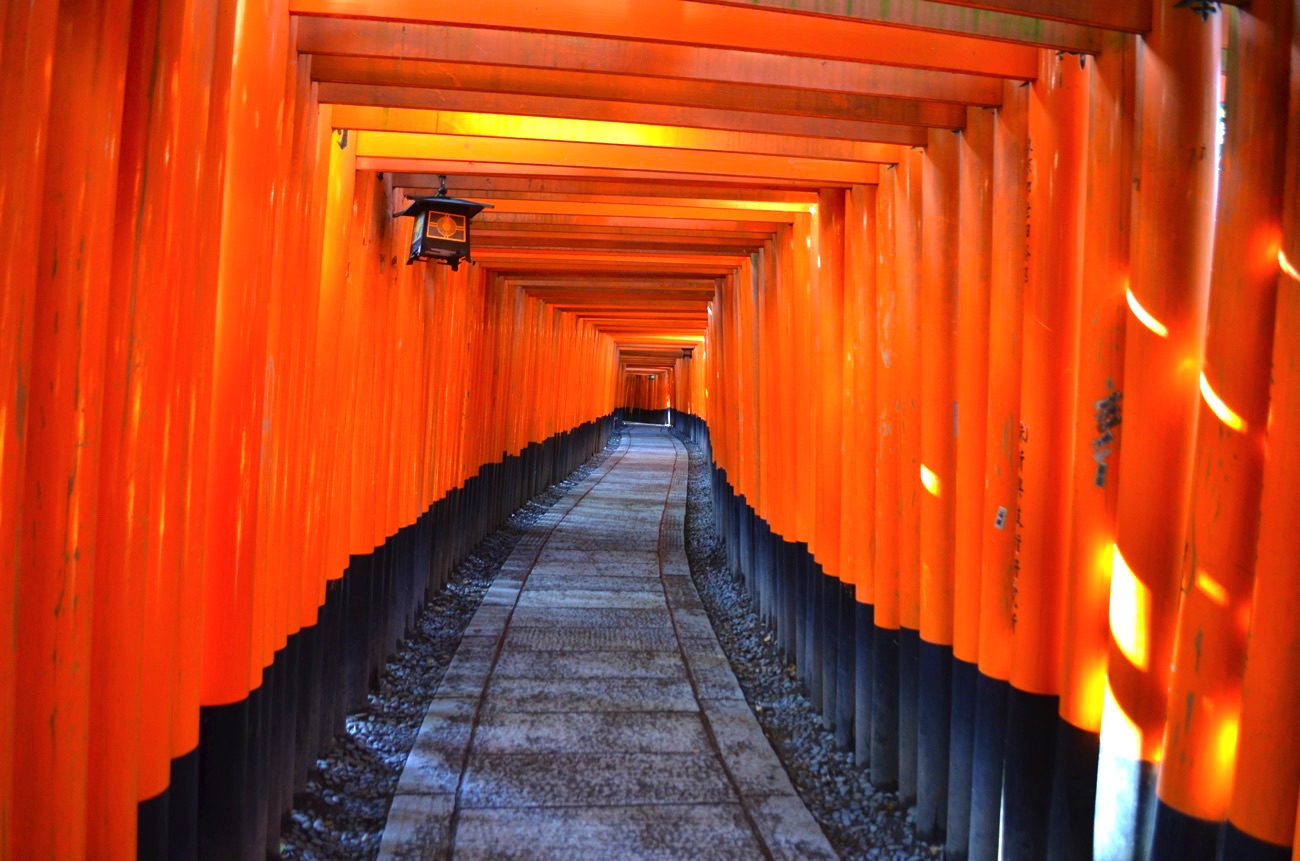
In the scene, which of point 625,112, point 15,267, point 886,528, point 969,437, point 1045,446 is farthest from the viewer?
point 886,528

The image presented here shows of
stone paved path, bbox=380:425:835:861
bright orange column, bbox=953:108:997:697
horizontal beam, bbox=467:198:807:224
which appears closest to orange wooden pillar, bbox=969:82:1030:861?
bright orange column, bbox=953:108:997:697

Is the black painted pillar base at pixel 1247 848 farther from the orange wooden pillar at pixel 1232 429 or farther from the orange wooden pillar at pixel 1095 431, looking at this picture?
the orange wooden pillar at pixel 1095 431

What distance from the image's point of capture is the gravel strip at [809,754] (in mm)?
4000

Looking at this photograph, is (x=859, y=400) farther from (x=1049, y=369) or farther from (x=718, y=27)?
(x=718, y=27)

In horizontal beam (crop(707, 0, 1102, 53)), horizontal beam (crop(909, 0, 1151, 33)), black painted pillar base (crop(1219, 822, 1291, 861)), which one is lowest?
black painted pillar base (crop(1219, 822, 1291, 861))

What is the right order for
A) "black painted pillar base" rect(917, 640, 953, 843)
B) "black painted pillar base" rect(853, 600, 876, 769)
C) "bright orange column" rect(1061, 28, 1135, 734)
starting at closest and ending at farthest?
"bright orange column" rect(1061, 28, 1135, 734)
"black painted pillar base" rect(917, 640, 953, 843)
"black painted pillar base" rect(853, 600, 876, 769)

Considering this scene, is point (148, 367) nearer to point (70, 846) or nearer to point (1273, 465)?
point (70, 846)

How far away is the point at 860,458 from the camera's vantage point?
4.73 metres

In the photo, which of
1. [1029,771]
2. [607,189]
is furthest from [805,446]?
[1029,771]

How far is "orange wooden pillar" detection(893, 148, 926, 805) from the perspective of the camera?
13.4ft

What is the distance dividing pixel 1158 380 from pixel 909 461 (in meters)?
1.79

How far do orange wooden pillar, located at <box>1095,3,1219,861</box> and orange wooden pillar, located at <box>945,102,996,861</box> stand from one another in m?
0.94

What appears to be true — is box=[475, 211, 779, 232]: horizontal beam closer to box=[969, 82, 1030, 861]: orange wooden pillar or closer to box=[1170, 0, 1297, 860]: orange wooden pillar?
box=[969, 82, 1030, 861]: orange wooden pillar

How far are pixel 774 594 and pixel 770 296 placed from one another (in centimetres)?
260
